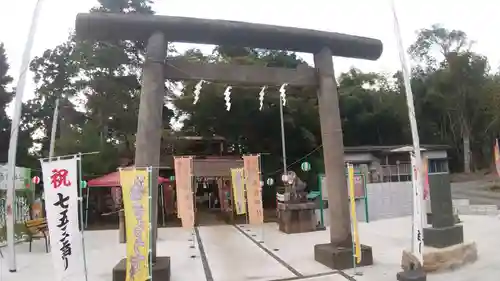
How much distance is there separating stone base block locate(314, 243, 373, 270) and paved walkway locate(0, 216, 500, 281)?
0.48 ft

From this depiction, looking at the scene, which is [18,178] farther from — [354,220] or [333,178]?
[354,220]

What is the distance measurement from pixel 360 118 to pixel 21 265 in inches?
1009

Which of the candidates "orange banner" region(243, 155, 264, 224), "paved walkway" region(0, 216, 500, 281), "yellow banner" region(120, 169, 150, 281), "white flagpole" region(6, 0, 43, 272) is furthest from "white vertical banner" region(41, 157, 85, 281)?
"orange banner" region(243, 155, 264, 224)

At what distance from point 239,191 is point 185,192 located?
6.47ft

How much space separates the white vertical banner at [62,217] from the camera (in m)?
5.11

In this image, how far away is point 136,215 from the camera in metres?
5.41

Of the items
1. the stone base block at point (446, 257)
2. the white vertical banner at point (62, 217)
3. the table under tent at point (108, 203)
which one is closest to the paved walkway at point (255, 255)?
the stone base block at point (446, 257)

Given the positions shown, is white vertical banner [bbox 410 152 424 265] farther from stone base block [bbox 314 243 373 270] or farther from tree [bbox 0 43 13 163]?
tree [bbox 0 43 13 163]

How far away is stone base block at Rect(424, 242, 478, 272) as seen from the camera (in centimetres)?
710

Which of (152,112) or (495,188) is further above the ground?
(152,112)

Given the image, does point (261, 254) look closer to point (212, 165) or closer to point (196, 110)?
point (212, 165)

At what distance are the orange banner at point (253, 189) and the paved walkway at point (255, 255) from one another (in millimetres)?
761

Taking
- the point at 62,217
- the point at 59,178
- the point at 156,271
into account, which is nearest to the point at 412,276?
the point at 156,271

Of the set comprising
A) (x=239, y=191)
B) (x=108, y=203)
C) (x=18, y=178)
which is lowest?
(x=108, y=203)
